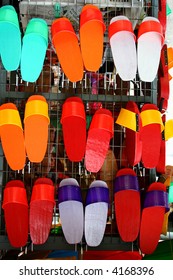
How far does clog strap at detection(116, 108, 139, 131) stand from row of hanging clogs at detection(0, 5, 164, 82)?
4.9 inches

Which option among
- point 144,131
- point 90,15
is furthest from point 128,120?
point 90,15

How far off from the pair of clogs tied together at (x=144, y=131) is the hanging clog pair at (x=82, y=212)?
0.17m

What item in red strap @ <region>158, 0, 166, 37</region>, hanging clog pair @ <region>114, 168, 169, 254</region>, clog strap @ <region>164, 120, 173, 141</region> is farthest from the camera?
red strap @ <region>158, 0, 166, 37</region>

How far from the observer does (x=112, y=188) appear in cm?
211

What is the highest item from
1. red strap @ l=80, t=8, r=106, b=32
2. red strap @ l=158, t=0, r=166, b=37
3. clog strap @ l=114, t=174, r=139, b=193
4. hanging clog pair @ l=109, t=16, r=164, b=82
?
red strap @ l=158, t=0, r=166, b=37

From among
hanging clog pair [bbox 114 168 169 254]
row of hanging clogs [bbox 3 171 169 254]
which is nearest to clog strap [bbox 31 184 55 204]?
row of hanging clogs [bbox 3 171 169 254]

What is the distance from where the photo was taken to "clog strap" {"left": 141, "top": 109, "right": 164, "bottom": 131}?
1956mm

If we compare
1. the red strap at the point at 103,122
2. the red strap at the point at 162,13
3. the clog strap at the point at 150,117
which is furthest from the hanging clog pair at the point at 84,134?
the red strap at the point at 162,13

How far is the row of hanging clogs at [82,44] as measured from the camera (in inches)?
74.4

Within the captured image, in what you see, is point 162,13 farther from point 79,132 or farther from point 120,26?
point 79,132

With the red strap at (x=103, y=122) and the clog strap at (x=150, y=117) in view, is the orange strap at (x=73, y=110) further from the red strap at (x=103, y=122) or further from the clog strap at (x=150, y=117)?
the clog strap at (x=150, y=117)

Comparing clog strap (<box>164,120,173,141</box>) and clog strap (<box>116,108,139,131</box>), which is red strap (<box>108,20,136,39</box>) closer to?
clog strap (<box>116,108,139,131</box>)

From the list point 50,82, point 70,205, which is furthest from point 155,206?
Result: point 50,82
